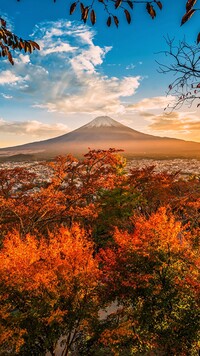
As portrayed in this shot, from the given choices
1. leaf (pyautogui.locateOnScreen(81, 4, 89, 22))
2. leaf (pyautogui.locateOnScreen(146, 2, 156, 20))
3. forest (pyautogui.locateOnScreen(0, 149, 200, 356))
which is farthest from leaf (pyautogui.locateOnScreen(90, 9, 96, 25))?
forest (pyautogui.locateOnScreen(0, 149, 200, 356))

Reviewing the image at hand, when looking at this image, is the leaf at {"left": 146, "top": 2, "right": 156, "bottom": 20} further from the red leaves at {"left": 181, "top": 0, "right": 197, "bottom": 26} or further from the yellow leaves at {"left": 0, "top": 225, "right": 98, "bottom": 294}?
the yellow leaves at {"left": 0, "top": 225, "right": 98, "bottom": 294}

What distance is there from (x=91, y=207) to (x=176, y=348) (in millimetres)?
13397

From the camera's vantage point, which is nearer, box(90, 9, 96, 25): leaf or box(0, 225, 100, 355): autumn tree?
box(90, 9, 96, 25): leaf

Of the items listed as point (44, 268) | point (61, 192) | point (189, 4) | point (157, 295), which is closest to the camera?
point (189, 4)

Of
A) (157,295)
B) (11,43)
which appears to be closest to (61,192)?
(157,295)

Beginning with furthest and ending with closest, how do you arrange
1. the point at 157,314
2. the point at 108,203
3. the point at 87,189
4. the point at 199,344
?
the point at 108,203 < the point at 87,189 < the point at 157,314 < the point at 199,344

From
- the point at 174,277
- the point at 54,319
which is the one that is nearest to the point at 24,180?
the point at 54,319

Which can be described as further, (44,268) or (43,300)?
(44,268)

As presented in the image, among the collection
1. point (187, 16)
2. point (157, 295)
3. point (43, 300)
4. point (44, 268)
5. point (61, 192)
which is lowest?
point (43, 300)

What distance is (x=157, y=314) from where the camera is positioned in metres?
15.6

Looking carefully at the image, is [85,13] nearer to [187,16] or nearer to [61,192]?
[187,16]

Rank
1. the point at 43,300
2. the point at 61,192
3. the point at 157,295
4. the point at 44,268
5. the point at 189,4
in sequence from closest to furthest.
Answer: the point at 189,4
the point at 157,295
the point at 43,300
the point at 44,268
the point at 61,192

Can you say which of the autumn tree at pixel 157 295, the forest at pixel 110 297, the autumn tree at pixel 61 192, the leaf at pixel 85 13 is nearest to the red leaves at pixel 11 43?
the leaf at pixel 85 13

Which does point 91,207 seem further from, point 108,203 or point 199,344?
point 199,344
